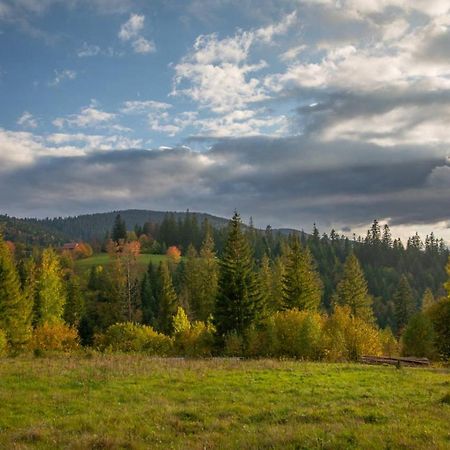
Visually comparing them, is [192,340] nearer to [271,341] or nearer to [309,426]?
[271,341]

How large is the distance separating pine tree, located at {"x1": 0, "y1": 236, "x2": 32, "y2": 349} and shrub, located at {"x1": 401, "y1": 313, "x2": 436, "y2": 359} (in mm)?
47543

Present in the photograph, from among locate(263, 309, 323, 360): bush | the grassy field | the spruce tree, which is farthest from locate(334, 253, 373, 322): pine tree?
the grassy field

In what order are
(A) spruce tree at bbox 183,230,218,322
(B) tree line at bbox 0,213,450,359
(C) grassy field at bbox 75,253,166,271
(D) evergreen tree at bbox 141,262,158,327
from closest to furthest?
(B) tree line at bbox 0,213,450,359 < (A) spruce tree at bbox 183,230,218,322 < (D) evergreen tree at bbox 141,262,158,327 < (C) grassy field at bbox 75,253,166,271

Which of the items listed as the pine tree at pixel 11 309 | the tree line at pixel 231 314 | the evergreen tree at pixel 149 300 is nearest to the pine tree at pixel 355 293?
the tree line at pixel 231 314

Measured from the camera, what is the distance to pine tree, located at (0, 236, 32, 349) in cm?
5875

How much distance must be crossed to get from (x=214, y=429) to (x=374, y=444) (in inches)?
179

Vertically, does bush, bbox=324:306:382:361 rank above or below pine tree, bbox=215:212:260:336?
below

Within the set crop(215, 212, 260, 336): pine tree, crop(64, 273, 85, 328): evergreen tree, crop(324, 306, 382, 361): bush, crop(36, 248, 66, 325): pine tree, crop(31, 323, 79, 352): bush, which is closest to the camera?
crop(324, 306, 382, 361): bush

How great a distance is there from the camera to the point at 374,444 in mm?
11672

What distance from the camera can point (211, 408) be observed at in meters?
16.6

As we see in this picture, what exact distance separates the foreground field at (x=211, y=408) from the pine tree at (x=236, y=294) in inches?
1052

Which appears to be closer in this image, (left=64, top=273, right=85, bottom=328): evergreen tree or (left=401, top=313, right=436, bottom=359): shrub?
(left=401, top=313, right=436, bottom=359): shrub

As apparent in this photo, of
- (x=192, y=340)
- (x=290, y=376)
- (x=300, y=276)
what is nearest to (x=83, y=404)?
(x=290, y=376)

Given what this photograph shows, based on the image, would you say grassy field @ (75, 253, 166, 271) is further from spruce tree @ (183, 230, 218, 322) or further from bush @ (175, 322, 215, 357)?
bush @ (175, 322, 215, 357)
